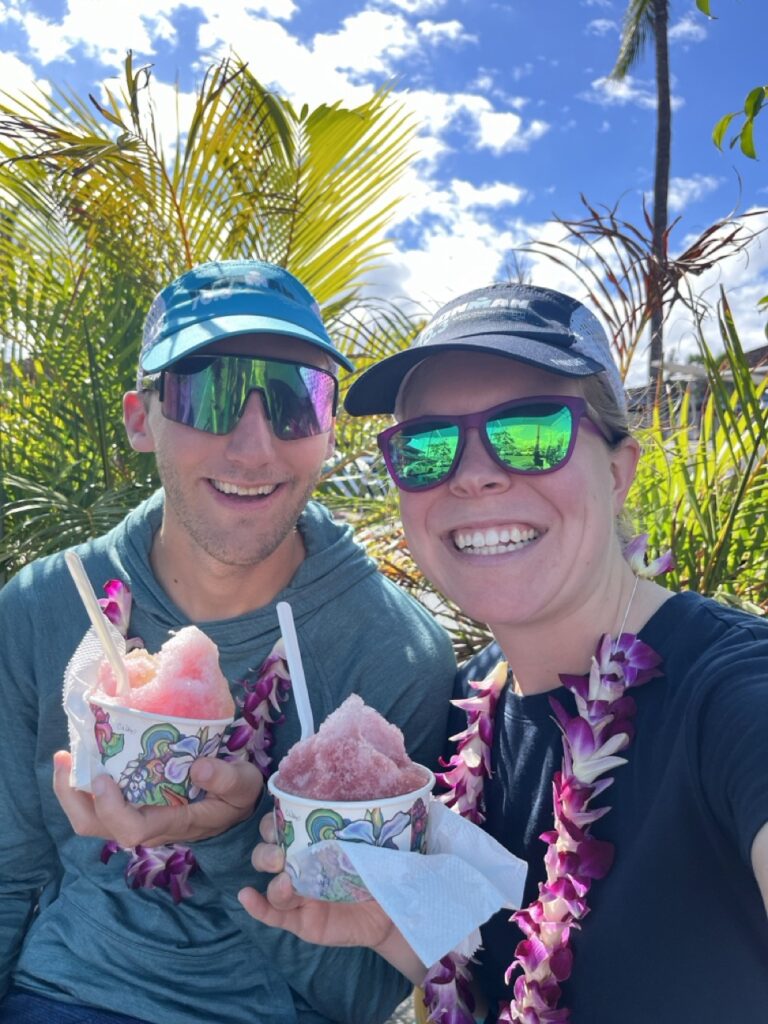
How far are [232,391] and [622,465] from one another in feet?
3.29

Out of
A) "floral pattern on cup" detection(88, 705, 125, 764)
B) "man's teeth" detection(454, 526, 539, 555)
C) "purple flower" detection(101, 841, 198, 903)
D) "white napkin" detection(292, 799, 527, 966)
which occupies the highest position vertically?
"man's teeth" detection(454, 526, 539, 555)

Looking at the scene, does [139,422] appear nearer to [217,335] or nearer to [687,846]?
[217,335]

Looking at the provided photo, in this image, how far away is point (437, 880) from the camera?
4.84 feet

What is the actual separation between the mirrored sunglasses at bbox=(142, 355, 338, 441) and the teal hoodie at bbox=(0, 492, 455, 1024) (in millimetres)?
374

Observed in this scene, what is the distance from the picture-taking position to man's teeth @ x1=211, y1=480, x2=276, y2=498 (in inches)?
88.3

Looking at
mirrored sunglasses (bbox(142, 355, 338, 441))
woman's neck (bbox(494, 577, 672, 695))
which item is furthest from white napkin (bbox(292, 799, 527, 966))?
mirrored sunglasses (bbox(142, 355, 338, 441))

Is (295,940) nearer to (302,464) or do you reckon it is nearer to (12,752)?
(12,752)

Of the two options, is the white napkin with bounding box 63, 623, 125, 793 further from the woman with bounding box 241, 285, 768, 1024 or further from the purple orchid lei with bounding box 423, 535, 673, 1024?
the purple orchid lei with bounding box 423, 535, 673, 1024

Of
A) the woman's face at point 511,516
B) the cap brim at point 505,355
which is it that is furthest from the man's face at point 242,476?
the woman's face at point 511,516

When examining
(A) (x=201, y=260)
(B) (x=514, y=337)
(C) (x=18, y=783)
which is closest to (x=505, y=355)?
(B) (x=514, y=337)

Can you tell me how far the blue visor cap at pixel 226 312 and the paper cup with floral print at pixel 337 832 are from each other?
3.83 feet

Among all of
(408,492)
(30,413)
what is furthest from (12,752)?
(30,413)

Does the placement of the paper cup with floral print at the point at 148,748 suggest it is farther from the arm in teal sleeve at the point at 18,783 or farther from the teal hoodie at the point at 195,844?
the arm in teal sleeve at the point at 18,783

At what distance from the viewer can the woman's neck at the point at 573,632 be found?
1.81 m
